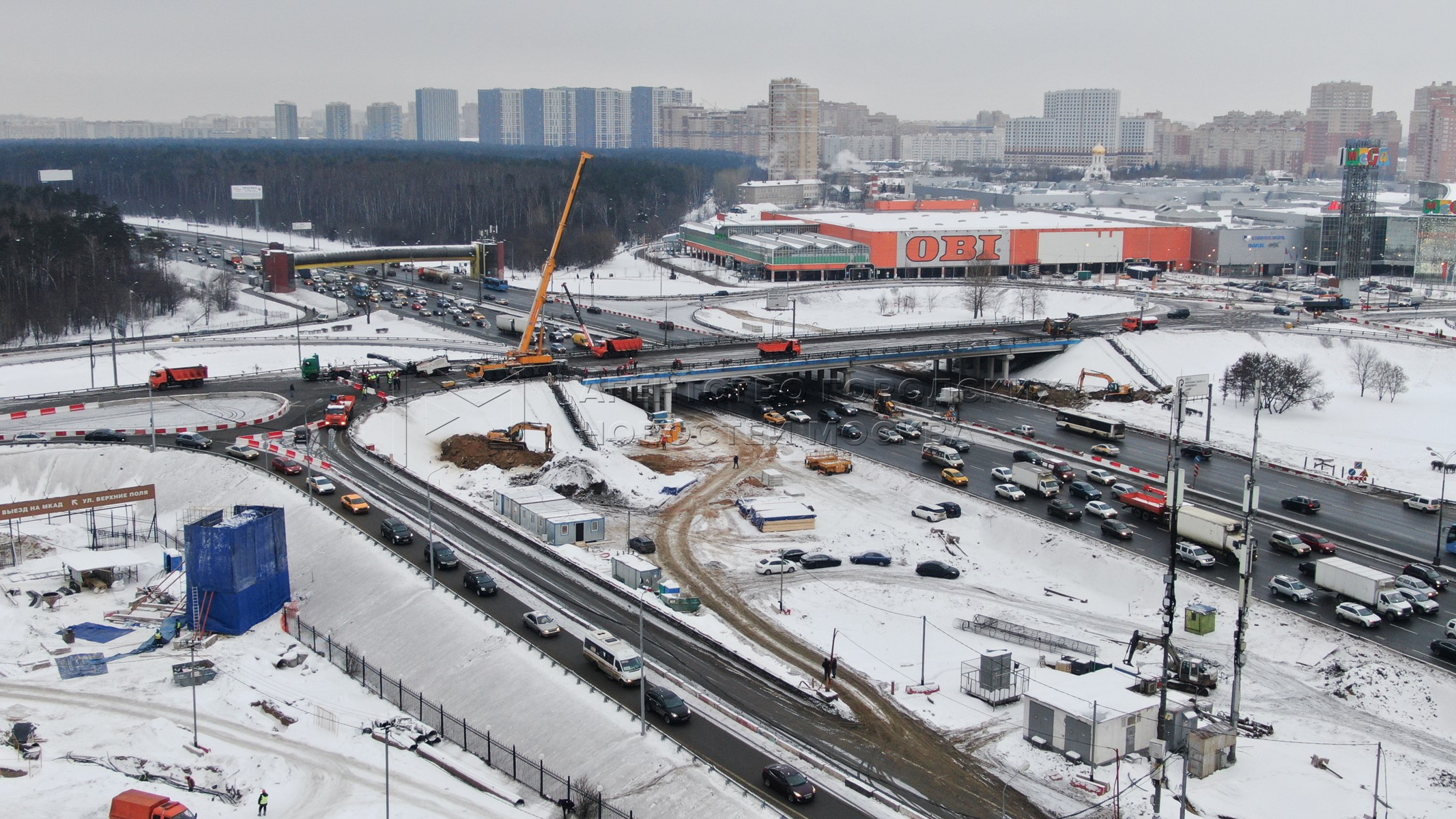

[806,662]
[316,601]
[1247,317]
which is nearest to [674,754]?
[806,662]

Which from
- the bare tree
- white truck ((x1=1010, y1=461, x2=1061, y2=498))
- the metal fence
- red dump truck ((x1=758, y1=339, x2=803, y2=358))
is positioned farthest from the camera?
the bare tree

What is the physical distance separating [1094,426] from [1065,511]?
1331 centimetres

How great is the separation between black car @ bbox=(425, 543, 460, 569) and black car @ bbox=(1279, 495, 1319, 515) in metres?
28.8

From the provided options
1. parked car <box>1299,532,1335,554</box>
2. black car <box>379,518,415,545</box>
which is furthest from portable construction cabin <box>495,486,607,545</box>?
parked car <box>1299,532,1335,554</box>

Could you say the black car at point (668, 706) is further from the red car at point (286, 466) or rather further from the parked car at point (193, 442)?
the parked car at point (193, 442)

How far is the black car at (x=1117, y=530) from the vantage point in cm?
4062

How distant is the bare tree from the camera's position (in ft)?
215

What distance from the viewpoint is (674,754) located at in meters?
24.7

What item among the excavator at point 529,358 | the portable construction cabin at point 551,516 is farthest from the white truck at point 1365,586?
the excavator at point 529,358

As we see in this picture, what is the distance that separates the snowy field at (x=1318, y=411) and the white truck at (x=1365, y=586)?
49.5ft

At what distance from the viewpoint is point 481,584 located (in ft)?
109

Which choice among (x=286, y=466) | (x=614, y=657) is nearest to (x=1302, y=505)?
(x=614, y=657)

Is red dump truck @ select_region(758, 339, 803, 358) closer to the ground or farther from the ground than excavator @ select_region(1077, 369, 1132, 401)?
farther from the ground

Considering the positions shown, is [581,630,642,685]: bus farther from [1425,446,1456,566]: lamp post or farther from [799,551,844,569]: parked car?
[1425,446,1456,566]: lamp post
